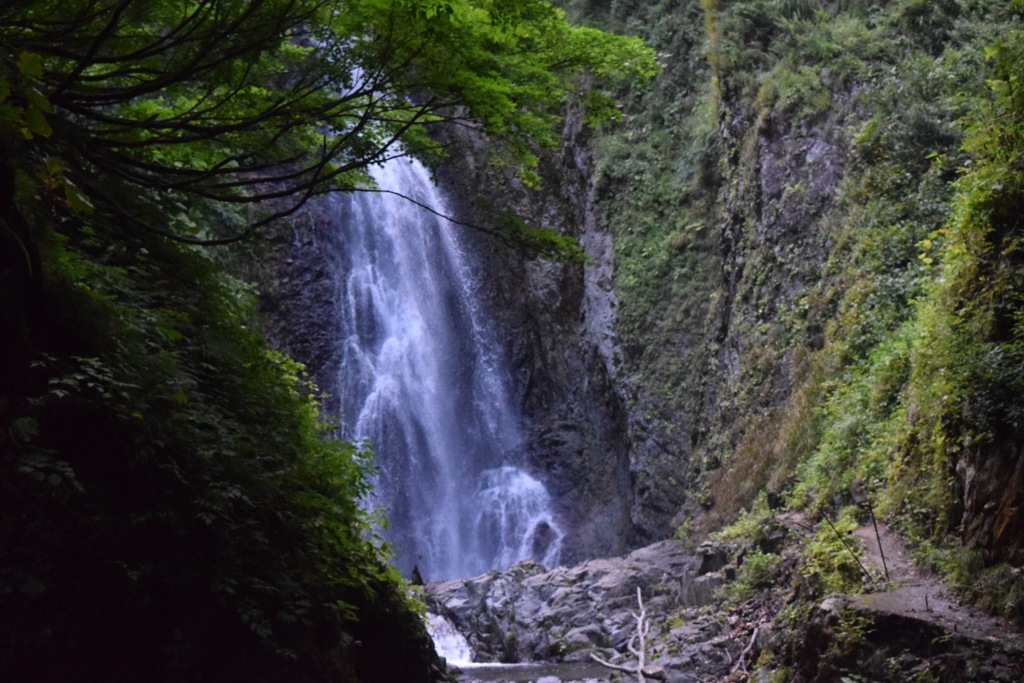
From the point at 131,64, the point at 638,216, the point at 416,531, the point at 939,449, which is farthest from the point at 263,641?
the point at 416,531

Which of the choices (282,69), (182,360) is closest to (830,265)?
(282,69)

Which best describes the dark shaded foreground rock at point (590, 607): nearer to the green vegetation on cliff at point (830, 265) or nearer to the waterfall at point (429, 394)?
the green vegetation on cliff at point (830, 265)

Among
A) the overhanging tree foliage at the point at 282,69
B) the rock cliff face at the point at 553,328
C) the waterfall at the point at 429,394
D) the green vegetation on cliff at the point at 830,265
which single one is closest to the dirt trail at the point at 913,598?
the green vegetation on cliff at the point at 830,265

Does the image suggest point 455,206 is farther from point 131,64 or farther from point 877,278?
point 131,64

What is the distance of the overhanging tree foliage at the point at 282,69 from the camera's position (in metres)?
4.98

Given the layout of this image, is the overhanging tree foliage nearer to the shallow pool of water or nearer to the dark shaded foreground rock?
the dark shaded foreground rock

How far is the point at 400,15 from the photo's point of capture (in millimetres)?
5094

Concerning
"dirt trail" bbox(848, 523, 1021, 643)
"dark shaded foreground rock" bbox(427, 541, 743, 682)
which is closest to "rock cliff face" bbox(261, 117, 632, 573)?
"dark shaded foreground rock" bbox(427, 541, 743, 682)

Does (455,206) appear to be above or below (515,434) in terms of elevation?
above

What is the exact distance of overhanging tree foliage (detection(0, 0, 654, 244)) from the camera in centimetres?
498

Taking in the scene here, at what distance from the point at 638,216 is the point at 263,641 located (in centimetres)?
A: 1625

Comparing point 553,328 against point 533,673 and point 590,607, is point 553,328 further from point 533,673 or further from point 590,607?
point 533,673

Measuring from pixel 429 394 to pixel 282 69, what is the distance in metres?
17.2

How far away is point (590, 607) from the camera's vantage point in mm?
12648
